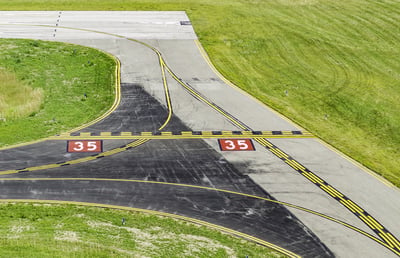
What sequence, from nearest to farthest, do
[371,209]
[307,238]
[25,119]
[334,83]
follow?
[307,238], [371,209], [25,119], [334,83]

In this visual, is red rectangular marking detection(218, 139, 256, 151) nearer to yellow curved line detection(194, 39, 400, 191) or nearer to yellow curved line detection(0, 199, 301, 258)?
yellow curved line detection(194, 39, 400, 191)

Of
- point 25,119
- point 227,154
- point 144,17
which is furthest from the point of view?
point 144,17

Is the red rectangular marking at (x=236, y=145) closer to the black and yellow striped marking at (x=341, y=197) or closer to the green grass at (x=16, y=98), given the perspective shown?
the black and yellow striped marking at (x=341, y=197)

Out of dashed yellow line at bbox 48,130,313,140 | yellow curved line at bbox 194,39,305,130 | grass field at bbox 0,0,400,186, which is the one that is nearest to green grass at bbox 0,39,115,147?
dashed yellow line at bbox 48,130,313,140

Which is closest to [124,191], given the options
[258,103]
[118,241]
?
[118,241]

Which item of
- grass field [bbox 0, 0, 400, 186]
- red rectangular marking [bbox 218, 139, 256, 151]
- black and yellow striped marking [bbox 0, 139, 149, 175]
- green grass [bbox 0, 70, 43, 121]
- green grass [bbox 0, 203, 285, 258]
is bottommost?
green grass [bbox 0, 70, 43, 121]

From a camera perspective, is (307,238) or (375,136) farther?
(375,136)

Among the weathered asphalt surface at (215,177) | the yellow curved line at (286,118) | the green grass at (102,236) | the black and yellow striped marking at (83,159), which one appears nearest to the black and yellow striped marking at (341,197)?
the weathered asphalt surface at (215,177)

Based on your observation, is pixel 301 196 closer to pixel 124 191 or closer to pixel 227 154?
pixel 227 154
